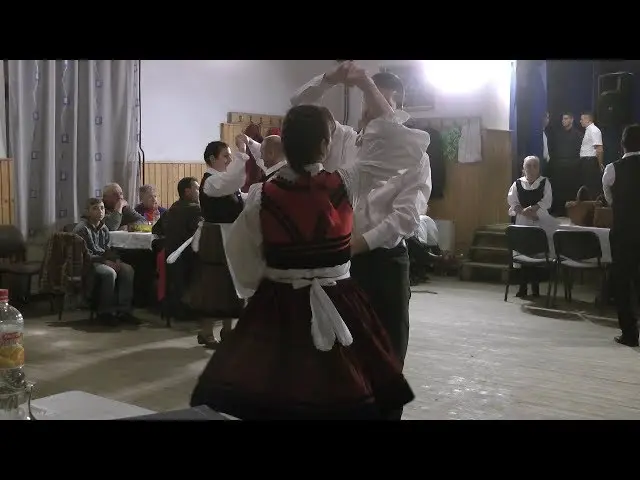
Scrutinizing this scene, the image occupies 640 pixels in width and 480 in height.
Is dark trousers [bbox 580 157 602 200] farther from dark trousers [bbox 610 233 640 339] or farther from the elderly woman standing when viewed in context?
dark trousers [bbox 610 233 640 339]

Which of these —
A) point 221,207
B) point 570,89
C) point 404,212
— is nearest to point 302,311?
point 404,212

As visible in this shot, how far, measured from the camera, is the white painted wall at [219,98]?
737 cm

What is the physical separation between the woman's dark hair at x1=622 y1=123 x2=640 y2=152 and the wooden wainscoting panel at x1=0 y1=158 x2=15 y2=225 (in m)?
4.67

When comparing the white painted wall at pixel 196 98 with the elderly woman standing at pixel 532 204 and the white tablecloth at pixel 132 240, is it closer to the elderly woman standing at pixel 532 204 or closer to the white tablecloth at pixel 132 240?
the white tablecloth at pixel 132 240

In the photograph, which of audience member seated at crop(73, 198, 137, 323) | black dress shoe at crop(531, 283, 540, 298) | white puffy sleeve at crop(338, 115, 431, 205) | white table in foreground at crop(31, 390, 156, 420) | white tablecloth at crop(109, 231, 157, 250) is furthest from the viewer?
black dress shoe at crop(531, 283, 540, 298)

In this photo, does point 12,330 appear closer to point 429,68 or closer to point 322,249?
point 322,249

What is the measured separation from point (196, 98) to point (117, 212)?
246 cm

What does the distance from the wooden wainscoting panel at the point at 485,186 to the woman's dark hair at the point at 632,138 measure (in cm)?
367

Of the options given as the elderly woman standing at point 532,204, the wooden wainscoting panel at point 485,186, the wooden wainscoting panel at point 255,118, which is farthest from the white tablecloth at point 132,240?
the wooden wainscoting panel at point 485,186

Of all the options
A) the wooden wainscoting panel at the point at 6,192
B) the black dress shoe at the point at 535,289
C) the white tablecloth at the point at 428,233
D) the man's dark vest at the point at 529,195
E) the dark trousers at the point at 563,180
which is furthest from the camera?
the dark trousers at the point at 563,180

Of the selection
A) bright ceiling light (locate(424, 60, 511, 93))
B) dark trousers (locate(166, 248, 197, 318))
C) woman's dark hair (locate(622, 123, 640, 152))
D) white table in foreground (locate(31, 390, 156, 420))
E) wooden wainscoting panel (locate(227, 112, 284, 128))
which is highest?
bright ceiling light (locate(424, 60, 511, 93))

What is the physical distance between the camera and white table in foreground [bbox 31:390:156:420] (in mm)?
1768

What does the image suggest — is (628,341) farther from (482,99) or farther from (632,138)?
(482,99)

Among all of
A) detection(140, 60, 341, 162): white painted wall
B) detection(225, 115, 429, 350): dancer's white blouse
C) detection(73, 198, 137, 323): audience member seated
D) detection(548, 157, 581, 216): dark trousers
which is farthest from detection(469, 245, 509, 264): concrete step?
detection(225, 115, 429, 350): dancer's white blouse
